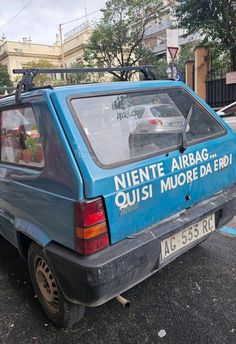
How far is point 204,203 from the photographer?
2.35 metres

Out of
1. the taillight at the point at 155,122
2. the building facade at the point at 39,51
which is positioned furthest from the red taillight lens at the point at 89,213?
the building facade at the point at 39,51

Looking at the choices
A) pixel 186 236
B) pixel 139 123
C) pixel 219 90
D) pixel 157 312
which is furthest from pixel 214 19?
pixel 157 312

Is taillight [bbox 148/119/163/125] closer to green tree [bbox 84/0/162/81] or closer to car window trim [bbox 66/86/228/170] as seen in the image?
car window trim [bbox 66/86/228/170]

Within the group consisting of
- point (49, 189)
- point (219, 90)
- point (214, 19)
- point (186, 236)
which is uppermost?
point (214, 19)

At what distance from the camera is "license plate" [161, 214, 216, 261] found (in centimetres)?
206

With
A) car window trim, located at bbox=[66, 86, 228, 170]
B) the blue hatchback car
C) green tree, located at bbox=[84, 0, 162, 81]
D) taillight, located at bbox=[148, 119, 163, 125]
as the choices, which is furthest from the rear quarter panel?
green tree, located at bbox=[84, 0, 162, 81]

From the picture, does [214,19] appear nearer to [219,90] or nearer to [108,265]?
[219,90]

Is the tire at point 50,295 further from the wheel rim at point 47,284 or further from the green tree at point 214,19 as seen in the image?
the green tree at point 214,19

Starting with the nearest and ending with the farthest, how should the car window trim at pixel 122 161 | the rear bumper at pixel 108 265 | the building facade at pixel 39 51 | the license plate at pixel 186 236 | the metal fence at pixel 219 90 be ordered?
1. the rear bumper at pixel 108 265
2. the car window trim at pixel 122 161
3. the license plate at pixel 186 236
4. the metal fence at pixel 219 90
5. the building facade at pixel 39 51

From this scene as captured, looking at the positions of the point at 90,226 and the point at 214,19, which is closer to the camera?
the point at 90,226

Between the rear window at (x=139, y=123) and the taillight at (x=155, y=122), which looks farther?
the taillight at (x=155, y=122)

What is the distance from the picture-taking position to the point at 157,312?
7.51ft

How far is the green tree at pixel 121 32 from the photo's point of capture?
65.8 feet

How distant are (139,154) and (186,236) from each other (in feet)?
2.30
